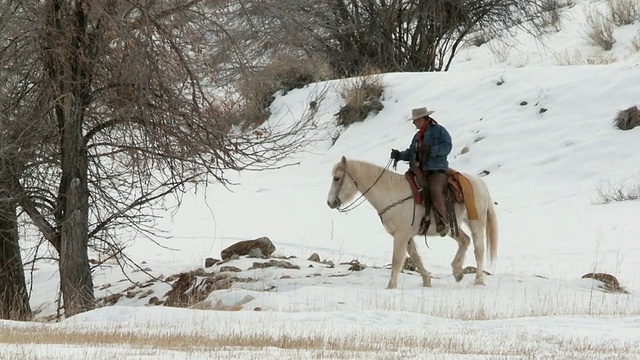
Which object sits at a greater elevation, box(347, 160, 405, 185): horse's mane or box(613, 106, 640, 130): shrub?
box(613, 106, 640, 130): shrub

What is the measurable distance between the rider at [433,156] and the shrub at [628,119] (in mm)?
9439

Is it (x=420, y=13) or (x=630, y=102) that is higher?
(x=420, y=13)

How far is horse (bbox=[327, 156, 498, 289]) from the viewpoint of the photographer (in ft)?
48.6

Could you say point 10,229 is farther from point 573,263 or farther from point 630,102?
point 630,102

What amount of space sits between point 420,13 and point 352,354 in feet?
78.5

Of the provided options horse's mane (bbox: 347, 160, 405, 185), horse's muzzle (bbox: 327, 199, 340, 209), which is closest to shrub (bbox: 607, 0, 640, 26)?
horse's mane (bbox: 347, 160, 405, 185)

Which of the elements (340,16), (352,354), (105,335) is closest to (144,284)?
(105,335)

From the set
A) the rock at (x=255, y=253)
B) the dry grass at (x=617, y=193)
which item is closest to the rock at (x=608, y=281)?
the dry grass at (x=617, y=193)

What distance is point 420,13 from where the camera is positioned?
31.4 meters

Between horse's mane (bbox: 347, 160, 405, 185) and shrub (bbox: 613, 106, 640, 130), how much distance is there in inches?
376

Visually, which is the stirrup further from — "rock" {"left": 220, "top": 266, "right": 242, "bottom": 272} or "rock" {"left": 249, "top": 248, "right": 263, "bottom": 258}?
"rock" {"left": 249, "top": 248, "right": 263, "bottom": 258}

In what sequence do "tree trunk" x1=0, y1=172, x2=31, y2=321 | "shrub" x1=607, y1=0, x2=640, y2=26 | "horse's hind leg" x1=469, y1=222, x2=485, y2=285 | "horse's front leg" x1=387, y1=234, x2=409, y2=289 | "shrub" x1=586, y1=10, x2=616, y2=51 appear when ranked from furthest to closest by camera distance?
"shrub" x1=607, y1=0, x2=640, y2=26 < "shrub" x1=586, y1=10, x2=616, y2=51 < "tree trunk" x1=0, y1=172, x2=31, y2=321 < "horse's hind leg" x1=469, y1=222, x2=485, y2=285 < "horse's front leg" x1=387, y1=234, x2=409, y2=289

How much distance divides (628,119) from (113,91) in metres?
12.9

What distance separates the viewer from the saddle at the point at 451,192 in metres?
14.8
